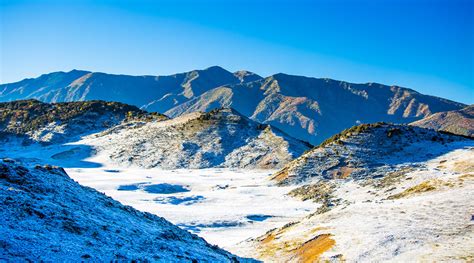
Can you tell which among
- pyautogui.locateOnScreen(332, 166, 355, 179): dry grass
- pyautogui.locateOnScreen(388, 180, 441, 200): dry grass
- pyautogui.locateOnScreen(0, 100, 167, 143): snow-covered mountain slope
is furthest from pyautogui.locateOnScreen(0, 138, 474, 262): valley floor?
pyautogui.locateOnScreen(0, 100, 167, 143): snow-covered mountain slope

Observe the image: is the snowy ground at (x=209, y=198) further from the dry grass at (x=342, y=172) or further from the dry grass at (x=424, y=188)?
the dry grass at (x=424, y=188)

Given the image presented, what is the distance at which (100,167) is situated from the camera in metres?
70.9

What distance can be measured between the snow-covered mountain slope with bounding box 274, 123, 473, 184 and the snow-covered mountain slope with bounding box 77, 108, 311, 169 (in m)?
12.5

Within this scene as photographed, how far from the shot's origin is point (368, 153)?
179 ft

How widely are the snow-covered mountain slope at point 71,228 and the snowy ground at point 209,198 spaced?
8.82 meters

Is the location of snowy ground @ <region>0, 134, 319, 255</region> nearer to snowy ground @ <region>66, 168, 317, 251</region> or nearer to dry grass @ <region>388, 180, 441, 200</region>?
snowy ground @ <region>66, 168, 317, 251</region>

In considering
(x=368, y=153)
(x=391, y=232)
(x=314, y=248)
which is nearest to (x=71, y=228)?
(x=314, y=248)

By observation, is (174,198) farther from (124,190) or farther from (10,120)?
(10,120)

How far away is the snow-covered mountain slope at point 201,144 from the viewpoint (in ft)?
234

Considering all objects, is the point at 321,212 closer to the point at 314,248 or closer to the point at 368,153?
the point at 314,248

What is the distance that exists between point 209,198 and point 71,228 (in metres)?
30.4

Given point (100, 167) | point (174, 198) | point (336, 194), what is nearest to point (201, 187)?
point (174, 198)

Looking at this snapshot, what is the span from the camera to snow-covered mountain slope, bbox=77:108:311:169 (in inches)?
2810

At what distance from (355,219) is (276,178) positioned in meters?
30.2
